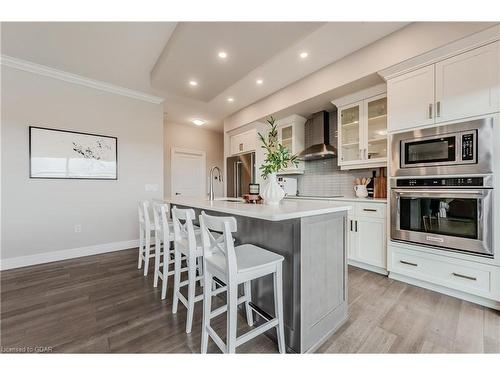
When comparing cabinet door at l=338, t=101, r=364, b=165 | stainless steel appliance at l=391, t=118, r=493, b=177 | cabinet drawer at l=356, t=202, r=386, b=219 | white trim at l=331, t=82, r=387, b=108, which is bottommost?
cabinet drawer at l=356, t=202, r=386, b=219

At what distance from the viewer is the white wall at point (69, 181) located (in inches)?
112

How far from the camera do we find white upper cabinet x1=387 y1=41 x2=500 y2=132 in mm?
1823

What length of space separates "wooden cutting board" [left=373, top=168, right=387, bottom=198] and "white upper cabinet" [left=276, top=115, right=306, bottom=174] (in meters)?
1.31

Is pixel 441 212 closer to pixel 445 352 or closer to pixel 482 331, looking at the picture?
pixel 482 331

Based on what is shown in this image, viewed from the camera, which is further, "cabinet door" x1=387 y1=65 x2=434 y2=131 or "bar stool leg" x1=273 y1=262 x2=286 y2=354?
"cabinet door" x1=387 y1=65 x2=434 y2=131

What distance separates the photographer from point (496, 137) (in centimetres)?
179

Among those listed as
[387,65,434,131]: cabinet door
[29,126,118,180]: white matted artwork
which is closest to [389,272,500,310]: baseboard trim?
[387,65,434,131]: cabinet door

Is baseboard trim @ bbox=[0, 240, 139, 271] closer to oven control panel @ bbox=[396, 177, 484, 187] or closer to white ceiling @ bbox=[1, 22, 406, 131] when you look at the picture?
white ceiling @ bbox=[1, 22, 406, 131]

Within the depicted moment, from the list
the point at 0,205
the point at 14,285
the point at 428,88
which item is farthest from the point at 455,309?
the point at 0,205

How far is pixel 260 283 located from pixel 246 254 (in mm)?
387

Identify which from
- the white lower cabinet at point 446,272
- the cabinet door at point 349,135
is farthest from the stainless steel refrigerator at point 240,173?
the white lower cabinet at point 446,272

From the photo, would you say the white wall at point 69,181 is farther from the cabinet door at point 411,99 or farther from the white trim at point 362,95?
the cabinet door at point 411,99

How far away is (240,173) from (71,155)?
279 centimetres

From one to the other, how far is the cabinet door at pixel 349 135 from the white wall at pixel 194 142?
341 cm
